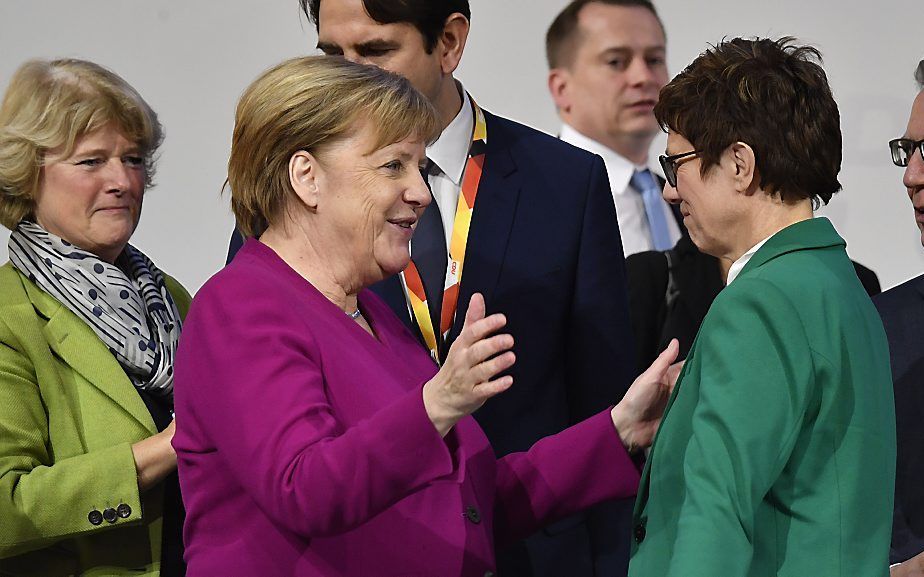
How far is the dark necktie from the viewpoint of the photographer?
105 inches

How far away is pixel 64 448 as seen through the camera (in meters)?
2.59

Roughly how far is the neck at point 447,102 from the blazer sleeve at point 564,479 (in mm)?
785

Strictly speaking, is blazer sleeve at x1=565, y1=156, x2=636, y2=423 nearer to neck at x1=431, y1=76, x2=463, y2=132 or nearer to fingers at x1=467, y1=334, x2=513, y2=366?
neck at x1=431, y1=76, x2=463, y2=132

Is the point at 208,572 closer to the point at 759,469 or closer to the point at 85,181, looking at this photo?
the point at 759,469

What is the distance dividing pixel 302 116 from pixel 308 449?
548 millimetres

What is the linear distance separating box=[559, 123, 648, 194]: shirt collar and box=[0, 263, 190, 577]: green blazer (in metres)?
2.15

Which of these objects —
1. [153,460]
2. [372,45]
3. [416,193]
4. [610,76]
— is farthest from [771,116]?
[610,76]

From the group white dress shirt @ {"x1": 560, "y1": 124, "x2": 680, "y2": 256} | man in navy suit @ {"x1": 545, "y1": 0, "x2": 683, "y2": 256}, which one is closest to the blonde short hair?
white dress shirt @ {"x1": 560, "y1": 124, "x2": 680, "y2": 256}

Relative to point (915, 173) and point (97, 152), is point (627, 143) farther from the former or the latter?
point (97, 152)

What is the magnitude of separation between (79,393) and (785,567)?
1.39 m

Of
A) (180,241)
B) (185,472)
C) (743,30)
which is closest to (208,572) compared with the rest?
(185,472)

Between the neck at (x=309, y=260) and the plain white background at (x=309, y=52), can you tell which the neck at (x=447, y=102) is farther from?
the plain white background at (x=309, y=52)

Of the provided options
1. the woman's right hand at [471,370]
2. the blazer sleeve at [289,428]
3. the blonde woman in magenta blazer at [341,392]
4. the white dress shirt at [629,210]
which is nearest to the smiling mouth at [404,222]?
the blonde woman in magenta blazer at [341,392]

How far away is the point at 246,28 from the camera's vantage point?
173 inches
